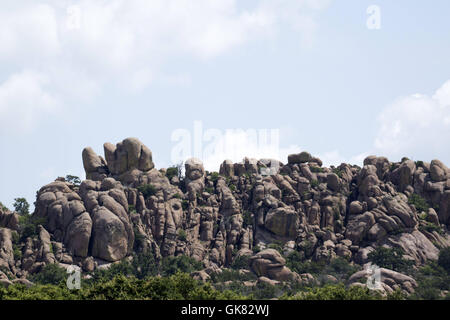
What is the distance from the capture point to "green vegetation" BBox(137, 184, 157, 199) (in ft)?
403

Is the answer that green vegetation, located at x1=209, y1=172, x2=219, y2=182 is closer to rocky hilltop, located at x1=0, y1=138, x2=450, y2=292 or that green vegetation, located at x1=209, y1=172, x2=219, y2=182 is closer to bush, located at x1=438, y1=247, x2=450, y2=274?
rocky hilltop, located at x1=0, y1=138, x2=450, y2=292

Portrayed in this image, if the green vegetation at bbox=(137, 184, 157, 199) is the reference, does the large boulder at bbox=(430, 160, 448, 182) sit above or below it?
above

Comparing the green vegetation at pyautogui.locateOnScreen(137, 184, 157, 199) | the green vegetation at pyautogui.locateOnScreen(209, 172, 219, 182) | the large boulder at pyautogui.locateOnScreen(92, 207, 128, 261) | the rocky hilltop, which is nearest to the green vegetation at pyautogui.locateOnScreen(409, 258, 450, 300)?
the rocky hilltop

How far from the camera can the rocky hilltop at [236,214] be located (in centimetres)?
10994

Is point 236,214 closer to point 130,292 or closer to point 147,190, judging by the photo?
point 147,190

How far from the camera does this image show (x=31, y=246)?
4291 inches

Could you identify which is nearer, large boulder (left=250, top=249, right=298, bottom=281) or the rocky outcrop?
the rocky outcrop

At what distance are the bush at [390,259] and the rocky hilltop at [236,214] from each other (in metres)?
1.62

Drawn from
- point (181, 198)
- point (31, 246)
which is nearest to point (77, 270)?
point (31, 246)

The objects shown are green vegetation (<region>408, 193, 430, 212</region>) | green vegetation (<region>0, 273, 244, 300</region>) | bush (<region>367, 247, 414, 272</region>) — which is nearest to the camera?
green vegetation (<region>0, 273, 244, 300</region>)

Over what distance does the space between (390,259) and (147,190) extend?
1549 inches

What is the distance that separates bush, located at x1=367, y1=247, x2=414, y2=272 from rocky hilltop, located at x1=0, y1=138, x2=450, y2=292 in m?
1.62
